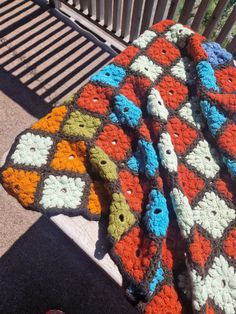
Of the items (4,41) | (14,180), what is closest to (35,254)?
(14,180)

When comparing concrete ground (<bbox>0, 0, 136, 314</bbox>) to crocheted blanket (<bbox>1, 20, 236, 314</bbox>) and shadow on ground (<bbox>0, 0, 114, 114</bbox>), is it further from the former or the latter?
crocheted blanket (<bbox>1, 20, 236, 314</bbox>)

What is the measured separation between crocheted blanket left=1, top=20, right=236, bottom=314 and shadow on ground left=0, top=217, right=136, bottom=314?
514 millimetres

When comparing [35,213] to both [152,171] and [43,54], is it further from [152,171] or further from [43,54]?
[43,54]

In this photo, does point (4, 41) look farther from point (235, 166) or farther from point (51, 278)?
point (235, 166)

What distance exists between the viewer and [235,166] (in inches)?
41.3

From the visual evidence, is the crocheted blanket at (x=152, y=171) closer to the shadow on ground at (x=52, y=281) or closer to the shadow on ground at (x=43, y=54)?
the shadow on ground at (x=52, y=281)

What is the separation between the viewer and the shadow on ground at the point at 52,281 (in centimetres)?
147

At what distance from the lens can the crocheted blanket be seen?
0.92 metres

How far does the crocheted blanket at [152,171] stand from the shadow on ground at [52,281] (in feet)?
1.69

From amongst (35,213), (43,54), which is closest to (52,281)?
(35,213)

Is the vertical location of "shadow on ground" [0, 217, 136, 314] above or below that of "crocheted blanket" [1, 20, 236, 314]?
below

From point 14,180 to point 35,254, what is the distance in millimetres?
691

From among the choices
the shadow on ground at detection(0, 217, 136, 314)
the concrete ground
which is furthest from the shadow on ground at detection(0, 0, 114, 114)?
the shadow on ground at detection(0, 217, 136, 314)

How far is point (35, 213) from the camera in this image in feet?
5.42
